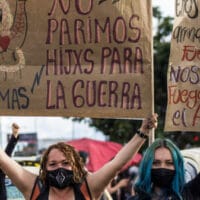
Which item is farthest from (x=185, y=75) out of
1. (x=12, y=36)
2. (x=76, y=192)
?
(x=76, y=192)

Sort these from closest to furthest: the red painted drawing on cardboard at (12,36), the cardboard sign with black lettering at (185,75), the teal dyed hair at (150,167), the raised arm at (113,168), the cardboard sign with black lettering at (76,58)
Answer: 1. the teal dyed hair at (150,167)
2. the raised arm at (113,168)
3. the cardboard sign with black lettering at (76,58)
4. the red painted drawing on cardboard at (12,36)
5. the cardboard sign with black lettering at (185,75)

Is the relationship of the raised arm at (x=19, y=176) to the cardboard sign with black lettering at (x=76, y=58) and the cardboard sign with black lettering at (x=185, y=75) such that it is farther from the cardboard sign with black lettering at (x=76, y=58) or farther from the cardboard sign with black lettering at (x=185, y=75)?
the cardboard sign with black lettering at (x=185, y=75)

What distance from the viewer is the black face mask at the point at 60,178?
14.9 ft

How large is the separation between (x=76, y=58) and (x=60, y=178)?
2.98 feet

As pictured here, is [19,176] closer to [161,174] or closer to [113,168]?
[113,168]

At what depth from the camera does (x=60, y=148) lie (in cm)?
466

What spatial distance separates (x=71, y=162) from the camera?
15.2ft

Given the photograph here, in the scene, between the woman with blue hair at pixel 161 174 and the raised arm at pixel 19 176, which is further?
the raised arm at pixel 19 176

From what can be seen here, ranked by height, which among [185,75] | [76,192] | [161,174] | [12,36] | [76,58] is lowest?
[76,192]

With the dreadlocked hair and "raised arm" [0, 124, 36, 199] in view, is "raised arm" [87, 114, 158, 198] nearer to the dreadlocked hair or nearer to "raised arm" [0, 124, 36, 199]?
the dreadlocked hair

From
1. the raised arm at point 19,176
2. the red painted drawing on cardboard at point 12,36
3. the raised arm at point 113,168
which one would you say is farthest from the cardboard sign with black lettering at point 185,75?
the raised arm at point 19,176

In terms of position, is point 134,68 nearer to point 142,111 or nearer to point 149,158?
point 142,111

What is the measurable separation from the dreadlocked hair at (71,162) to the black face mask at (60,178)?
0.03 m

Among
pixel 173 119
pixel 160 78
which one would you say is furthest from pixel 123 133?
pixel 173 119
